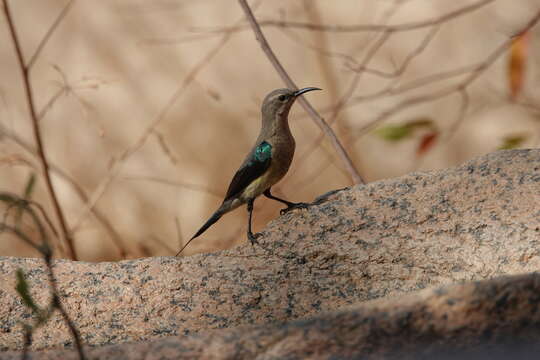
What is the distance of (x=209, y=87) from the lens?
4496 millimetres

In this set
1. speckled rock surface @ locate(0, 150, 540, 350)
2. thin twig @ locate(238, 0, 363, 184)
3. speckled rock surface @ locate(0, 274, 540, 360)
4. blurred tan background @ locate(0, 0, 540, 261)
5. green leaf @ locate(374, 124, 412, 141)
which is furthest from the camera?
blurred tan background @ locate(0, 0, 540, 261)

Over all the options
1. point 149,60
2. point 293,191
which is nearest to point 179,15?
point 149,60

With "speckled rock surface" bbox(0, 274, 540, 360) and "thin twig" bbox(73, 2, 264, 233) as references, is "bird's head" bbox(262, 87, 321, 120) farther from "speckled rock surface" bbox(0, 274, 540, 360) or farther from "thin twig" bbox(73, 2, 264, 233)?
"speckled rock surface" bbox(0, 274, 540, 360)

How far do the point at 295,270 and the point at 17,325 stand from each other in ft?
2.74

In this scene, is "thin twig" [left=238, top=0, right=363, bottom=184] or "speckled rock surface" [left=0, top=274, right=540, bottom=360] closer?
"speckled rock surface" [left=0, top=274, right=540, bottom=360]

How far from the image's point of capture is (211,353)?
172cm

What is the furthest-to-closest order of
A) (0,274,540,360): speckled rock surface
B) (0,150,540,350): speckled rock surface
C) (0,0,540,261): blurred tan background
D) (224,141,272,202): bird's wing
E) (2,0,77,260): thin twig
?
(0,0,540,261): blurred tan background, (2,0,77,260): thin twig, (224,141,272,202): bird's wing, (0,150,540,350): speckled rock surface, (0,274,540,360): speckled rock surface

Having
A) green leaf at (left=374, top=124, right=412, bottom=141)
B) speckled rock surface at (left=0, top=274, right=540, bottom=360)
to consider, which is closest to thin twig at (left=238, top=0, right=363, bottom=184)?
green leaf at (left=374, top=124, right=412, bottom=141)

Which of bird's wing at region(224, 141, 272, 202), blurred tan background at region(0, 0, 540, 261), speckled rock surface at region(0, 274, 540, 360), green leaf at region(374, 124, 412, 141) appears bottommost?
speckled rock surface at region(0, 274, 540, 360)

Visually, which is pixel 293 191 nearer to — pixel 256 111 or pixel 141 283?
pixel 256 111

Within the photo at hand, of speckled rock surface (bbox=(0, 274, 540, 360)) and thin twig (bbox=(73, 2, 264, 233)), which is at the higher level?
thin twig (bbox=(73, 2, 264, 233))

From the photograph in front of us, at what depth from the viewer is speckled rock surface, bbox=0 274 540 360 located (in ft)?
5.37

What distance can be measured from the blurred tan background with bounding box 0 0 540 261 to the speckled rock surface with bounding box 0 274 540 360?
2.75 meters

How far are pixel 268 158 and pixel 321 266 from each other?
23.9 inches
